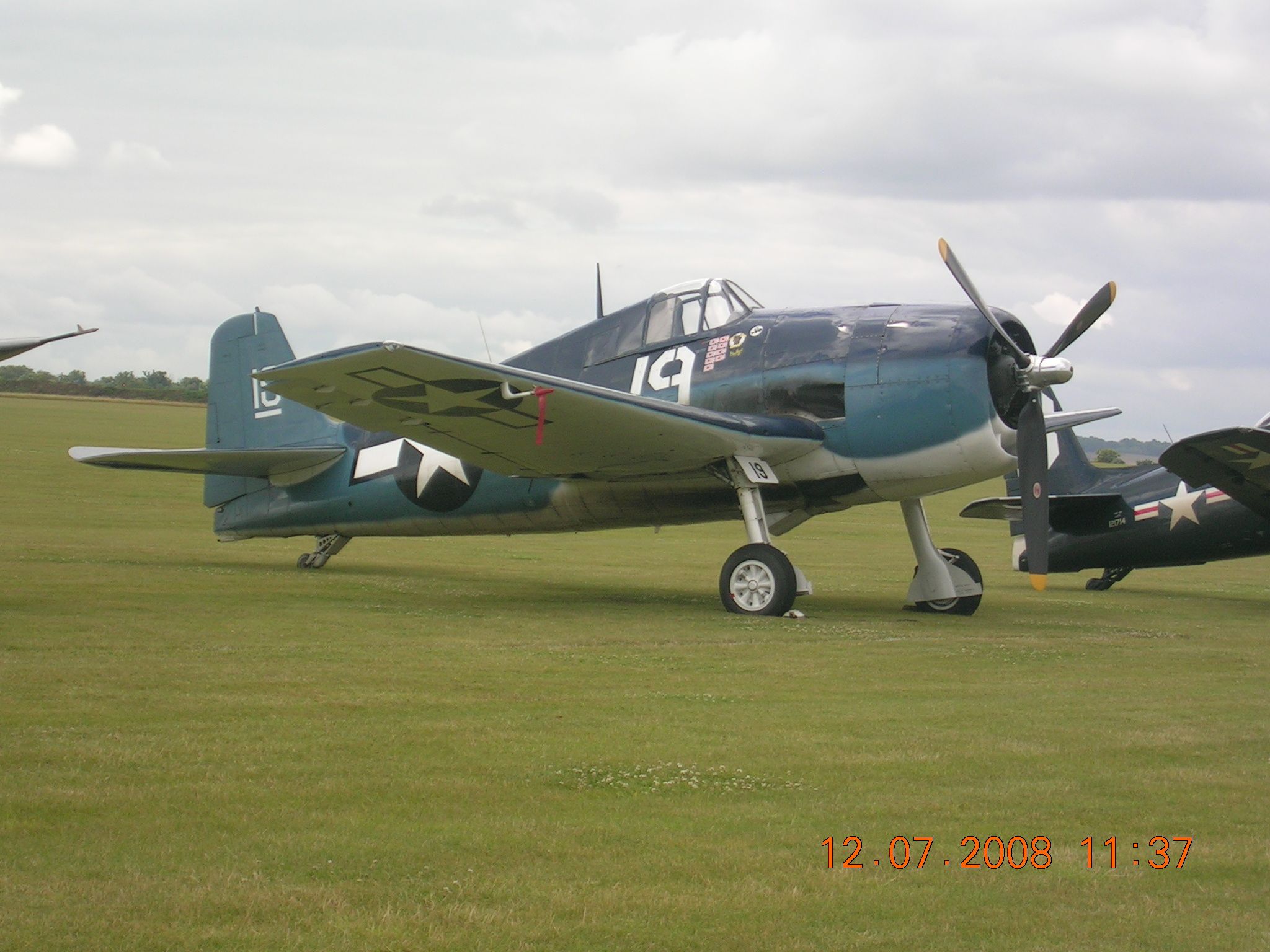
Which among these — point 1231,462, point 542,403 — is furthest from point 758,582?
point 1231,462

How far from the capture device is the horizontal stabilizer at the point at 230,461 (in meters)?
14.3

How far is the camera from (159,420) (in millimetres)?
60594

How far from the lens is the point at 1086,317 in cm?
1162

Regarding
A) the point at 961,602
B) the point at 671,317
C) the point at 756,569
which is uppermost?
the point at 671,317

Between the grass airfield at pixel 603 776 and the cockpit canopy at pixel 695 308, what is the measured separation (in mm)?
2959

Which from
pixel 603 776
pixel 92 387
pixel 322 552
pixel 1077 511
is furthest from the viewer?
pixel 92 387

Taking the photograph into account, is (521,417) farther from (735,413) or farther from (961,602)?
(961,602)

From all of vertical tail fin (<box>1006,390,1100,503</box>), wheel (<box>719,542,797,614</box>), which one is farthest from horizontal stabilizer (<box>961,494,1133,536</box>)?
wheel (<box>719,542,797,614</box>)

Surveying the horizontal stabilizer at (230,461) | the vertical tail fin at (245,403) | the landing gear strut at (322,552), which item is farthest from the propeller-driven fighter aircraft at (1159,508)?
the vertical tail fin at (245,403)

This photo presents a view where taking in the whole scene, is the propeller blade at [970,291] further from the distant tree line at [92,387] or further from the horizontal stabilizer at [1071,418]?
the distant tree line at [92,387]

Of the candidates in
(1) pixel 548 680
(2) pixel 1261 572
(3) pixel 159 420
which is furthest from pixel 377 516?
(3) pixel 159 420

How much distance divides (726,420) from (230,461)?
6778mm

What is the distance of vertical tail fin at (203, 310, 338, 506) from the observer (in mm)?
15820

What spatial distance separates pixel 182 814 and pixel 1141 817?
3.54 meters
